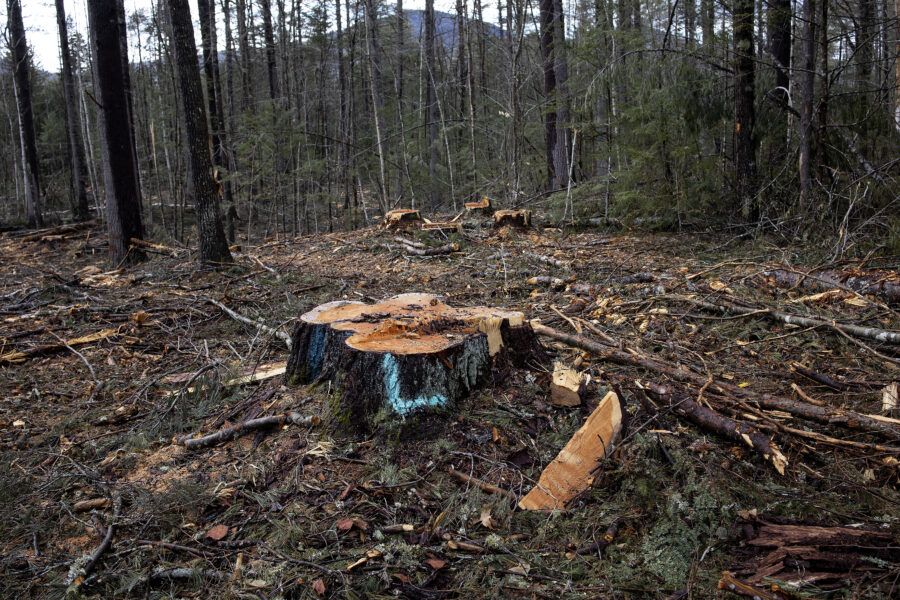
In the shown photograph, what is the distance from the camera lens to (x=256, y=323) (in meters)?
5.35

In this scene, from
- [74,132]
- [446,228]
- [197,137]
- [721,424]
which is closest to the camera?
[721,424]

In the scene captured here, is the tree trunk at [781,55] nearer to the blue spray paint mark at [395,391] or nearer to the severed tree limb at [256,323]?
the blue spray paint mark at [395,391]

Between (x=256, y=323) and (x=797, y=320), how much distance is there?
506 cm

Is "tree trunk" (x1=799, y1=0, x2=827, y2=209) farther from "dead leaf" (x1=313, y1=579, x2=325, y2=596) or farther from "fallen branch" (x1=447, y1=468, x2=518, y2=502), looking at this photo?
"dead leaf" (x1=313, y1=579, x2=325, y2=596)

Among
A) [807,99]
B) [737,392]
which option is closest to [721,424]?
[737,392]

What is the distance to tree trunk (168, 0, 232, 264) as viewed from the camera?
7.18m

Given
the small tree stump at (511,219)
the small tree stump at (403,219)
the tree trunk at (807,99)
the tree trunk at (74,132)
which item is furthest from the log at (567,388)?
the tree trunk at (74,132)

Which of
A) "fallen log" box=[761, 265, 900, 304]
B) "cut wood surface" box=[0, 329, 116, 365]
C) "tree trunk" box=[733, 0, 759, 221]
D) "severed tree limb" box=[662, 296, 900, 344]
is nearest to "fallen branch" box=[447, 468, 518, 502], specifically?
"severed tree limb" box=[662, 296, 900, 344]

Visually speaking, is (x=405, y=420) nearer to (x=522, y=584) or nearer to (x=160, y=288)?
(x=522, y=584)

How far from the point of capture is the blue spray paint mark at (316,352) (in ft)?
11.5

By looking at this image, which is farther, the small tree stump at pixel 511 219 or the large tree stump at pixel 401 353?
the small tree stump at pixel 511 219

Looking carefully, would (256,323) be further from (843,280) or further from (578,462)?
(843,280)

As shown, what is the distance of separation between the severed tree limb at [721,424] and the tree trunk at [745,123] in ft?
19.1

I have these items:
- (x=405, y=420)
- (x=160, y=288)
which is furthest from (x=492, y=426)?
(x=160, y=288)
